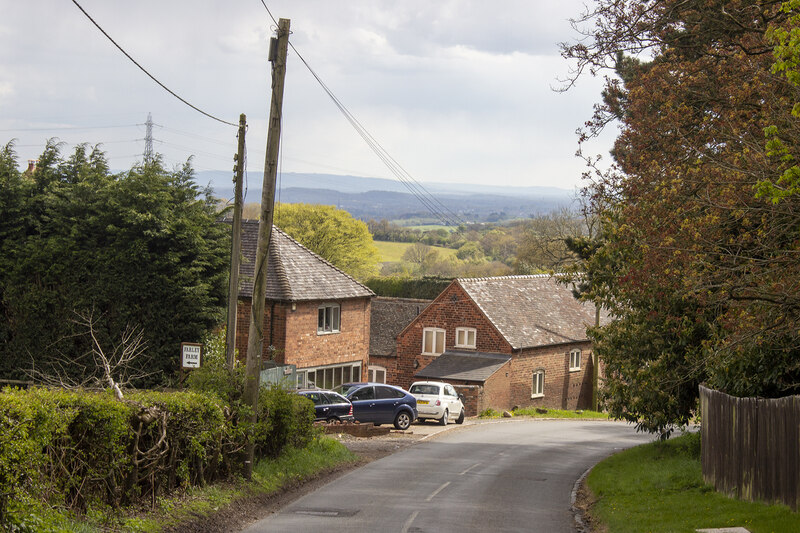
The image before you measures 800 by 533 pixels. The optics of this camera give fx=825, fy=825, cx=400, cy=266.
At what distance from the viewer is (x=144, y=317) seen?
1145 inches

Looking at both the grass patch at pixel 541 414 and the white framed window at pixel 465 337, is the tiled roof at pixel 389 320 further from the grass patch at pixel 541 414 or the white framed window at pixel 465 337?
the grass patch at pixel 541 414

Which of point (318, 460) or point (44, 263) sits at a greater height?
point (44, 263)

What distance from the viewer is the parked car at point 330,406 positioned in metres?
29.8

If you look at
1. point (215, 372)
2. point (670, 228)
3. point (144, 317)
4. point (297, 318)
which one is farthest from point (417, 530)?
point (297, 318)

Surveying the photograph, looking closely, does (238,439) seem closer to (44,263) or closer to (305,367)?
(44,263)

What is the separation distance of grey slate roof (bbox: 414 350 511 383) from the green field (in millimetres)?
95938

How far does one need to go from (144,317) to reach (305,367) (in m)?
9.96

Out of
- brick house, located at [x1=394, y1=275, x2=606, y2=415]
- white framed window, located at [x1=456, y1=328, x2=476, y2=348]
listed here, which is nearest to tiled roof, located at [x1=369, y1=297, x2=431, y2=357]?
brick house, located at [x1=394, y1=275, x2=606, y2=415]

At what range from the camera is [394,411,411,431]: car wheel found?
32.8m

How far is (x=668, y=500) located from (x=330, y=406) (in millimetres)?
16291

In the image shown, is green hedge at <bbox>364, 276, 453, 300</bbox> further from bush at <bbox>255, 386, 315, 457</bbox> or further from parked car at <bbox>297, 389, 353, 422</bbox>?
bush at <bbox>255, 386, 315, 457</bbox>

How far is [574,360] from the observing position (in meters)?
51.5

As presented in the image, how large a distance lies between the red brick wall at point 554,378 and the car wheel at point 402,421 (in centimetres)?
1423

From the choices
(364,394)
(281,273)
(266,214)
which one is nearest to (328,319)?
(281,273)
